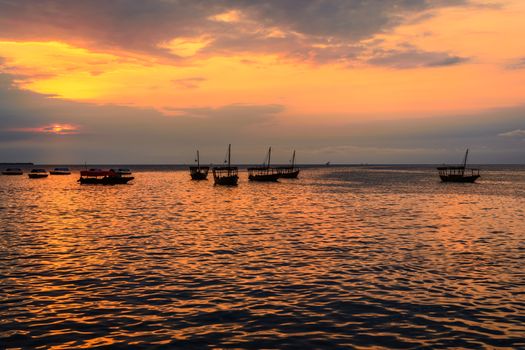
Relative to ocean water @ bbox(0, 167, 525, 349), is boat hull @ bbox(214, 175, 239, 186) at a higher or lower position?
higher

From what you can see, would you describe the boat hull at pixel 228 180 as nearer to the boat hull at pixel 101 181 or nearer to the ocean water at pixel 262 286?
the boat hull at pixel 101 181

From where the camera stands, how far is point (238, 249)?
26.2 meters

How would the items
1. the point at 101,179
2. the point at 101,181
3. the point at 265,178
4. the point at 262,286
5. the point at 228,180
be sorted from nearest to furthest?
1. the point at 262,286
2. the point at 228,180
3. the point at 101,179
4. the point at 101,181
5. the point at 265,178

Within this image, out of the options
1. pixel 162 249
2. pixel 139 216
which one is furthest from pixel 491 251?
pixel 139 216

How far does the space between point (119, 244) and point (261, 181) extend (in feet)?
339

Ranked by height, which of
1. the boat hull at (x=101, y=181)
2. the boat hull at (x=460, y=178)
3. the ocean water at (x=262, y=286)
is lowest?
the ocean water at (x=262, y=286)

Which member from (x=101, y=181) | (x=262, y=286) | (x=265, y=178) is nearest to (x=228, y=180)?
(x=265, y=178)

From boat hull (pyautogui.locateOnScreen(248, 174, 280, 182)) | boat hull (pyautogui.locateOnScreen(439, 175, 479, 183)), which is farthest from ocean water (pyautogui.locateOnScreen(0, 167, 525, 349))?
boat hull (pyautogui.locateOnScreen(248, 174, 280, 182))

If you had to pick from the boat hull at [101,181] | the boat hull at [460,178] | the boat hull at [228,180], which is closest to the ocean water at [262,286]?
the boat hull at [228,180]

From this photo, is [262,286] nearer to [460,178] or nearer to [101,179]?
[101,179]

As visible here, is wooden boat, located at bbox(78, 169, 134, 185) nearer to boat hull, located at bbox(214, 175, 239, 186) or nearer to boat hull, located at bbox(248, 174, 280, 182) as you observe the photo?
boat hull, located at bbox(214, 175, 239, 186)

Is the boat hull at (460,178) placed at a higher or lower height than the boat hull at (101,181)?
higher

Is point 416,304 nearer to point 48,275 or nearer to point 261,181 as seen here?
point 48,275

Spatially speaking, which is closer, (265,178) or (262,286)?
(262,286)
